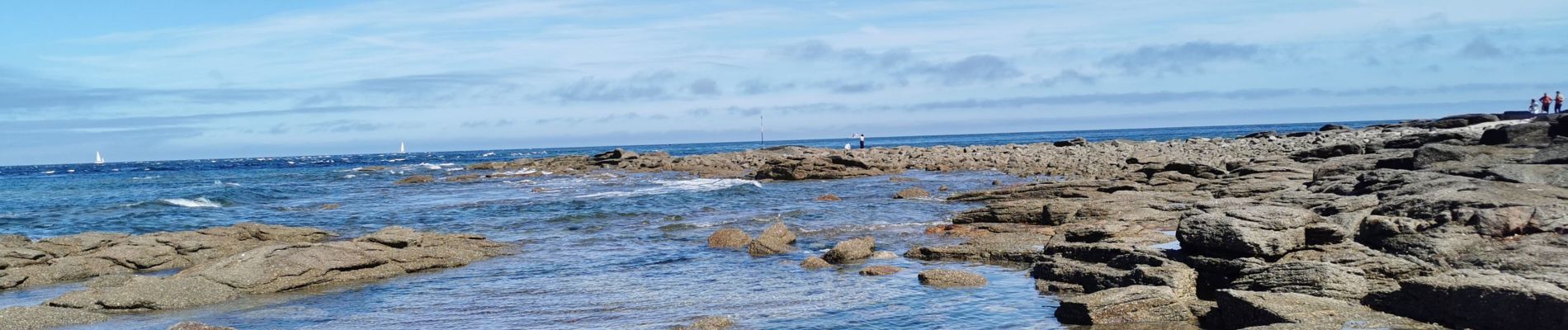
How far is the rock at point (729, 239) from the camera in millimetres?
17891

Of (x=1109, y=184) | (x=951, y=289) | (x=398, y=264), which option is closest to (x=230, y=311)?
(x=398, y=264)

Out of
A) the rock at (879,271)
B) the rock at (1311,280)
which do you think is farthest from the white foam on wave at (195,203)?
the rock at (1311,280)

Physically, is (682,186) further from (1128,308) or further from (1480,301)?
(1480,301)

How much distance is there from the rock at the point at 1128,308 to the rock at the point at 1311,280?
620 millimetres

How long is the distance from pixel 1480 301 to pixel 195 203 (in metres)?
38.6

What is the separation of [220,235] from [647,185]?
2253 centimetres

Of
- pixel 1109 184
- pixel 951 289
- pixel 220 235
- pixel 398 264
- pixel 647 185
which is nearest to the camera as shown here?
pixel 951 289

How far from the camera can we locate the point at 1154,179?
24.6 m

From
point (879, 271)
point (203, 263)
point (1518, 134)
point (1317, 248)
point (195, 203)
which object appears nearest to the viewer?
point (1317, 248)

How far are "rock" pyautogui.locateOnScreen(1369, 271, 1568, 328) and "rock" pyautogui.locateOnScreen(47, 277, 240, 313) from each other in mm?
12935

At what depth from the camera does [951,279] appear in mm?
12414

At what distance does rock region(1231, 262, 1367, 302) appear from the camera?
923 cm

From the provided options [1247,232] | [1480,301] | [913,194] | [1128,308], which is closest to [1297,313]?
[1480,301]

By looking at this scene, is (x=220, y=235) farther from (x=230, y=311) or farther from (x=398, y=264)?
(x=230, y=311)
